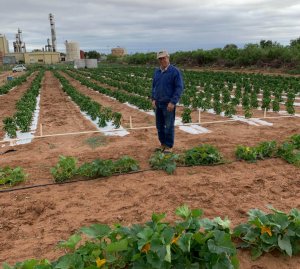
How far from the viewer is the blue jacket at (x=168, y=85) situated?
18.5ft

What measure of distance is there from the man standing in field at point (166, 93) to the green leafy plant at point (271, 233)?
294 cm

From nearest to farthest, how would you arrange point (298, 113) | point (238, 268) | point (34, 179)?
point (238, 268)
point (34, 179)
point (298, 113)

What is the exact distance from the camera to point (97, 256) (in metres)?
2.59

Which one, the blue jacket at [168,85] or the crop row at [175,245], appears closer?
the crop row at [175,245]

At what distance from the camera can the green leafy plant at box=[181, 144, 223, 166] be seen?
5.45 m

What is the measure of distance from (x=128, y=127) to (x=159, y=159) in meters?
3.70

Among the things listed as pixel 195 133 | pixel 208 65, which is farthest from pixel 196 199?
pixel 208 65

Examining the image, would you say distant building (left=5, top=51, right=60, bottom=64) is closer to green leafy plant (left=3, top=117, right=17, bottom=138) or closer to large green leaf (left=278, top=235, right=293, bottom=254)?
green leafy plant (left=3, top=117, right=17, bottom=138)

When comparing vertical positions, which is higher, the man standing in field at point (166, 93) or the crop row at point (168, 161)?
the man standing in field at point (166, 93)

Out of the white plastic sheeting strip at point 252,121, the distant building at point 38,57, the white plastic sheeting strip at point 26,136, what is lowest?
the white plastic sheeting strip at point 26,136

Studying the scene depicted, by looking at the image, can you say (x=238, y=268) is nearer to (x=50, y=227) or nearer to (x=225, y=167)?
(x=50, y=227)

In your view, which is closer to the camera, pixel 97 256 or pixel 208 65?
pixel 97 256

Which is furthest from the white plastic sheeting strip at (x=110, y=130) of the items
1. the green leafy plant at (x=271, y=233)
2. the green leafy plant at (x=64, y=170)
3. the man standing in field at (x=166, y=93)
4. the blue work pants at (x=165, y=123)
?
the green leafy plant at (x=271, y=233)

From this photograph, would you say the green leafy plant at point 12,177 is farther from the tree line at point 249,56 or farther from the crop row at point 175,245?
the tree line at point 249,56
